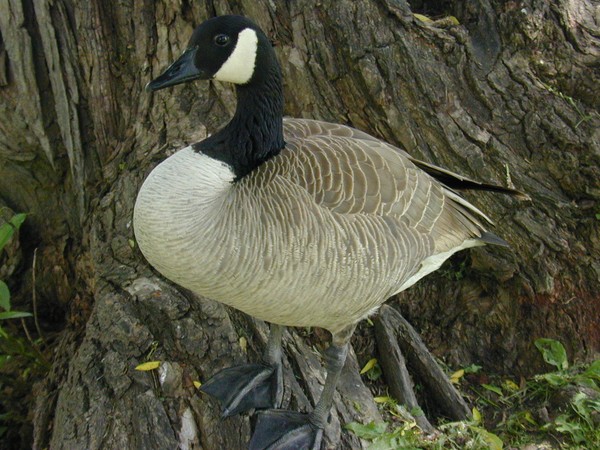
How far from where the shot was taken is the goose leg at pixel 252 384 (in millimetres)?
2805

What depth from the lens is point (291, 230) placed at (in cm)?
249

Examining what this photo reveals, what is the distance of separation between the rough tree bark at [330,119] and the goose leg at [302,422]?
0.13 m

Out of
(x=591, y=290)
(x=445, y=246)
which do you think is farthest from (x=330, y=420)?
(x=591, y=290)

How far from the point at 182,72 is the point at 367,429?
1.85 m

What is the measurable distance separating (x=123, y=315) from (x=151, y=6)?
81.0 inches

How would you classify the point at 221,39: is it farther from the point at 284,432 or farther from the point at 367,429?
the point at 367,429

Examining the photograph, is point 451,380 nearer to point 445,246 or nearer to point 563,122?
point 445,246

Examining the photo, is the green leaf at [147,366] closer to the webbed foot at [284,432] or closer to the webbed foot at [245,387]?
the webbed foot at [245,387]

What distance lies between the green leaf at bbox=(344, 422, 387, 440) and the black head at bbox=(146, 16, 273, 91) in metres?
1.76

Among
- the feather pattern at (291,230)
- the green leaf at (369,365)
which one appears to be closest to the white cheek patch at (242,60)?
the feather pattern at (291,230)

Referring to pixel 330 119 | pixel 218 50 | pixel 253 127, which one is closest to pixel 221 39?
pixel 218 50

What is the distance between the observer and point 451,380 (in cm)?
372

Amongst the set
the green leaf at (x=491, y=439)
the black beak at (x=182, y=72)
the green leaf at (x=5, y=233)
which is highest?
the black beak at (x=182, y=72)

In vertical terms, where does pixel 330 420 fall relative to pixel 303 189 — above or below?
below
